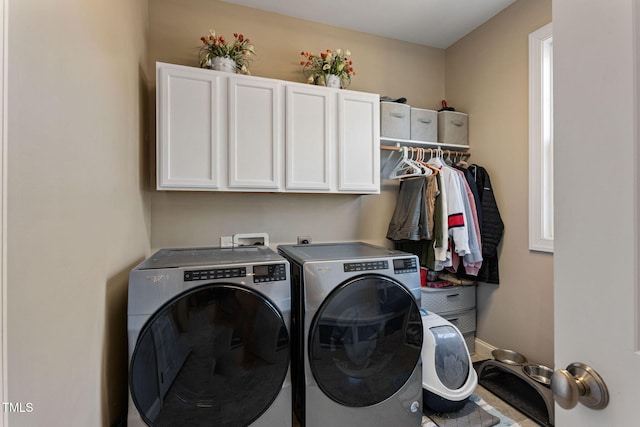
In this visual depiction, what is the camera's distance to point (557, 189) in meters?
0.50

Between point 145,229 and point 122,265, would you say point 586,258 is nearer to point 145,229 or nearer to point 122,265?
point 122,265

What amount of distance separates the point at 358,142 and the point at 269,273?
1.25 m

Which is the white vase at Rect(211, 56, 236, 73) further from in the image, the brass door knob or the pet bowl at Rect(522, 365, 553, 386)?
the pet bowl at Rect(522, 365, 553, 386)

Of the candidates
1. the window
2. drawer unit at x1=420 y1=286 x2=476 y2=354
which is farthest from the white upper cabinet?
the window

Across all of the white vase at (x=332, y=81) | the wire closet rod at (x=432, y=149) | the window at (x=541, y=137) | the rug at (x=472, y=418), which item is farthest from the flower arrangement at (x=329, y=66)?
the rug at (x=472, y=418)

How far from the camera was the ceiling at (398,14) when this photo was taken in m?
2.17

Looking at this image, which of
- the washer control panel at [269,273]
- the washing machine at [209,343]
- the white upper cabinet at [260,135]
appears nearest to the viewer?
the washing machine at [209,343]

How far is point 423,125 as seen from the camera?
8.01 feet

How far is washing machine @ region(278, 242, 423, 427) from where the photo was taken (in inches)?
55.6

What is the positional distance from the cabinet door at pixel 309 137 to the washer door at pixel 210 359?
0.95m

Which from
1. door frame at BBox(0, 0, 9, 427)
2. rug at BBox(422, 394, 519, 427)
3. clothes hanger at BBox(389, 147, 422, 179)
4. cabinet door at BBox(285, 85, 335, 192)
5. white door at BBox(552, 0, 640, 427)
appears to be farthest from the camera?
clothes hanger at BBox(389, 147, 422, 179)

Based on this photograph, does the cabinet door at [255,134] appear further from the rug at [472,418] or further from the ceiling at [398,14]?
the rug at [472,418]

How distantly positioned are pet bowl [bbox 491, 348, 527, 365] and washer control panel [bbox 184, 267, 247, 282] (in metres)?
2.00

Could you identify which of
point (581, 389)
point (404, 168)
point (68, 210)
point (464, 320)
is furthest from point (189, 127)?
point (464, 320)
